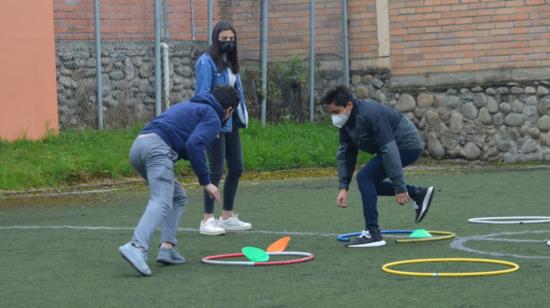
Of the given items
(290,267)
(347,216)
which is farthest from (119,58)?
(290,267)

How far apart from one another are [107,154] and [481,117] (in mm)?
6427

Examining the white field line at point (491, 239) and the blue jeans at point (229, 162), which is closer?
the white field line at point (491, 239)

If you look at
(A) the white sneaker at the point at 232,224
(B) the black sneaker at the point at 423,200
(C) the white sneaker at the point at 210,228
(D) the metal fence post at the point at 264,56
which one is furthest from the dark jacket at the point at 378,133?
(D) the metal fence post at the point at 264,56

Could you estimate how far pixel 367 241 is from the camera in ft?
31.4

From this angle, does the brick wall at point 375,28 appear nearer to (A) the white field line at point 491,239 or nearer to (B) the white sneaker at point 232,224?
(B) the white sneaker at point 232,224

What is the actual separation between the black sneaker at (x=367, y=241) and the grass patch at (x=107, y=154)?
686 centimetres

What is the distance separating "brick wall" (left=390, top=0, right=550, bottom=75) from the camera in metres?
18.9

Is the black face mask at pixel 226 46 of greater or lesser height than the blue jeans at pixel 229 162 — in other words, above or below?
above

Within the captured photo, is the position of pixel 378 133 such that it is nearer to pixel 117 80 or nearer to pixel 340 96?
pixel 340 96

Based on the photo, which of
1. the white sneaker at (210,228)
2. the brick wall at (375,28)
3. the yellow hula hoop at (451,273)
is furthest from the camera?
the brick wall at (375,28)

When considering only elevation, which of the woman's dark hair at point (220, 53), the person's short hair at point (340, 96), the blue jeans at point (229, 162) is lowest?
the blue jeans at point (229, 162)

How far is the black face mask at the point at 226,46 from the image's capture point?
11.1 meters

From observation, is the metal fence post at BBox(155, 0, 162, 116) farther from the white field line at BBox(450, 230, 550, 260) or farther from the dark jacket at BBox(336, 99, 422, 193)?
the white field line at BBox(450, 230, 550, 260)

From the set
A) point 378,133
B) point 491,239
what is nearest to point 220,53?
point 378,133
